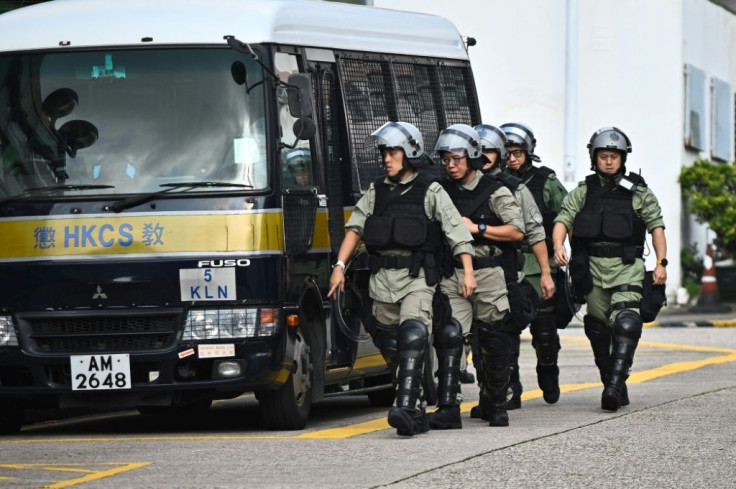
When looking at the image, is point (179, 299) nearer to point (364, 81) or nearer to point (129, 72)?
point (129, 72)

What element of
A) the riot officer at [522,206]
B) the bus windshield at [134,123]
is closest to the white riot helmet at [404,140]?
the bus windshield at [134,123]

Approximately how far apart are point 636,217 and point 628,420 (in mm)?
1738

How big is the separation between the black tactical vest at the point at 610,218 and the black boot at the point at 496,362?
4.40ft

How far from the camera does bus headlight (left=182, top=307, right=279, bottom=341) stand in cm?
1162

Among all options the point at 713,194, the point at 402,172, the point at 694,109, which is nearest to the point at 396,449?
the point at 402,172

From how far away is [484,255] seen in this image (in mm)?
12234

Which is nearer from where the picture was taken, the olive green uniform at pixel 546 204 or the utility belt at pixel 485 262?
the utility belt at pixel 485 262

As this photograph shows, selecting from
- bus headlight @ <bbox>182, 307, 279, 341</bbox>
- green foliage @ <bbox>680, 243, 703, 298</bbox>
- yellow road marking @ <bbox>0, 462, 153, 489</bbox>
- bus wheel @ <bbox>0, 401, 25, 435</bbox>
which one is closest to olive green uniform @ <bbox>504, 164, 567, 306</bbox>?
bus headlight @ <bbox>182, 307, 279, 341</bbox>

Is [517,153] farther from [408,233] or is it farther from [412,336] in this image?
[412,336]

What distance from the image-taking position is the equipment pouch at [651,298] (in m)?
13.1

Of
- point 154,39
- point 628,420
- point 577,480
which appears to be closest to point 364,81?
point 154,39

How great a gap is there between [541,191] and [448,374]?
2733mm

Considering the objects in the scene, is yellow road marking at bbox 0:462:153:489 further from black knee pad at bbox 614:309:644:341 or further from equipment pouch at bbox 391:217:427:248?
black knee pad at bbox 614:309:644:341

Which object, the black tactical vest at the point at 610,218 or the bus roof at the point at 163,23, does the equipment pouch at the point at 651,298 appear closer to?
the black tactical vest at the point at 610,218
